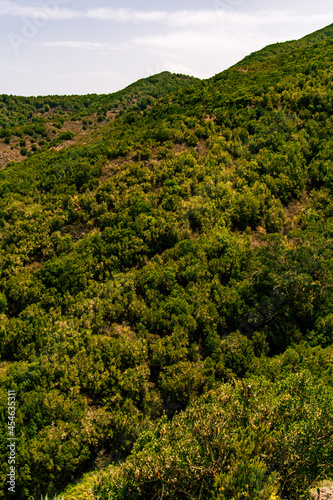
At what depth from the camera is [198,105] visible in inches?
2088

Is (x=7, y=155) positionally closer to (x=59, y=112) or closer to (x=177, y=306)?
(x=59, y=112)

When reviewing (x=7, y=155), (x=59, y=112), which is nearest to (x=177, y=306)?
(x=7, y=155)

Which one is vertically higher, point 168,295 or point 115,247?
point 115,247

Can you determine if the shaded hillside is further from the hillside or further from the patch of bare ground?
the hillside

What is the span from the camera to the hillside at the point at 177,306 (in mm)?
14367

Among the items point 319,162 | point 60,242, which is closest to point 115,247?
point 60,242

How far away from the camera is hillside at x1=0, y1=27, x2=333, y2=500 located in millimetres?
14367


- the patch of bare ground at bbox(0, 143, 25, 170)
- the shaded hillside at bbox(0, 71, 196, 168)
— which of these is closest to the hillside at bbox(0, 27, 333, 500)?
the patch of bare ground at bbox(0, 143, 25, 170)

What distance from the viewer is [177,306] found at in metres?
26.5

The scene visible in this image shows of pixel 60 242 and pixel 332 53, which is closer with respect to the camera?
pixel 60 242

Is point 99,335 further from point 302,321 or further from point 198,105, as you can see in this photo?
point 198,105

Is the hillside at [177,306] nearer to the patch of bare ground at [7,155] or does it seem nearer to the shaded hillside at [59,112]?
the patch of bare ground at [7,155]

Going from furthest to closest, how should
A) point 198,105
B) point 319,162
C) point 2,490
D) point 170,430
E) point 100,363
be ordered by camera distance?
point 198,105 → point 319,162 → point 100,363 → point 2,490 → point 170,430

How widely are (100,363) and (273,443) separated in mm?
12706
